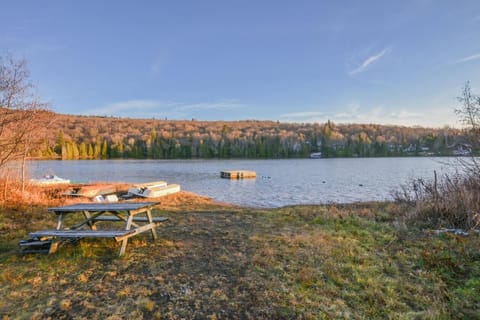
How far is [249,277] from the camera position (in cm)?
389

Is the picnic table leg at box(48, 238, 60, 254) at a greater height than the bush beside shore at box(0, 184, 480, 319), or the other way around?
the picnic table leg at box(48, 238, 60, 254)

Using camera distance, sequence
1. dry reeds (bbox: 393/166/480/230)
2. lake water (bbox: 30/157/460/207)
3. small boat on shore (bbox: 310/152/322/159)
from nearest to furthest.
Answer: dry reeds (bbox: 393/166/480/230) < lake water (bbox: 30/157/460/207) < small boat on shore (bbox: 310/152/322/159)

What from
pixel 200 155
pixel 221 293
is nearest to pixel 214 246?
pixel 221 293

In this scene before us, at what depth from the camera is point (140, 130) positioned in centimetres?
11612

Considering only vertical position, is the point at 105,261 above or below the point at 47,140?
below

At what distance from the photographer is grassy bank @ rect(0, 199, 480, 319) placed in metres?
3.11

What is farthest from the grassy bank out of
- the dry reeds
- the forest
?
the forest

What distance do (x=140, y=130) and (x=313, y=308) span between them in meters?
122

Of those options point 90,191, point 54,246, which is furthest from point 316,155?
point 54,246

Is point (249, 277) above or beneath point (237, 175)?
above

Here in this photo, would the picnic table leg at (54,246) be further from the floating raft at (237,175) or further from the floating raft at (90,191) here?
the floating raft at (237,175)

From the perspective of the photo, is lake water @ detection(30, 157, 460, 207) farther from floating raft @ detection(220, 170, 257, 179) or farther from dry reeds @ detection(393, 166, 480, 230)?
floating raft @ detection(220, 170, 257, 179)

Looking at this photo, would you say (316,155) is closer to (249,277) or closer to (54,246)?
(249,277)

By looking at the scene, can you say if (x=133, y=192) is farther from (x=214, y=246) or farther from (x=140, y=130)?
(x=140, y=130)
